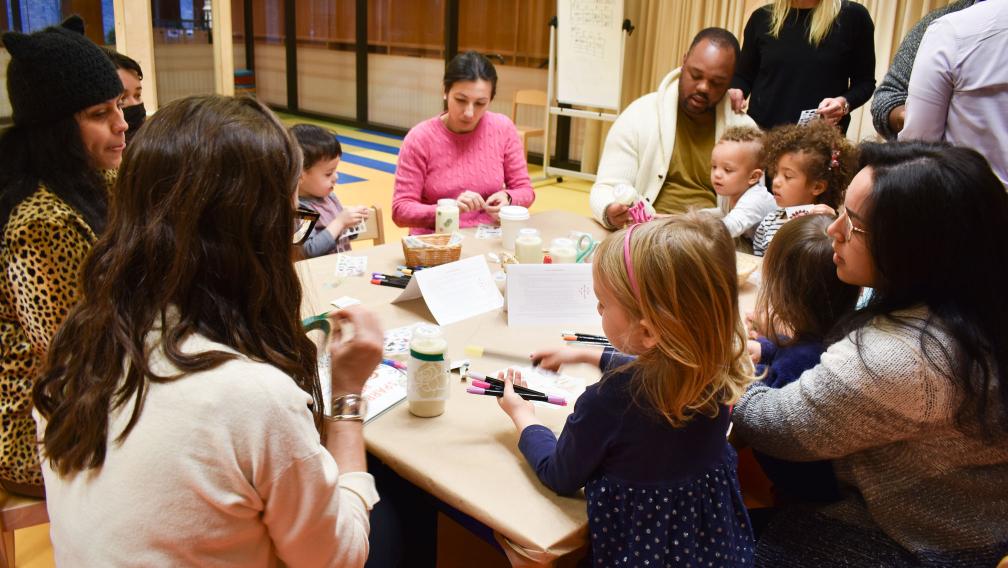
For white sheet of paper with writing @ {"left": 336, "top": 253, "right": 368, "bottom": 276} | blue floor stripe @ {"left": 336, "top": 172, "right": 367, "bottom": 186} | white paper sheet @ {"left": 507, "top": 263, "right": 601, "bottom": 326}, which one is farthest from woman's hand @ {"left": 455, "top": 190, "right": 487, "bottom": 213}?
blue floor stripe @ {"left": 336, "top": 172, "right": 367, "bottom": 186}

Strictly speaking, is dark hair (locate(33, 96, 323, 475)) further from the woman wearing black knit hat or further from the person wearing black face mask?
the person wearing black face mask

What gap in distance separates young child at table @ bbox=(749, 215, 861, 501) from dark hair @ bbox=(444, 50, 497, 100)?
155 centimetres

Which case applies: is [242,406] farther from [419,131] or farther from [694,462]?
[419,131]

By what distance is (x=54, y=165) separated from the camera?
149 cm

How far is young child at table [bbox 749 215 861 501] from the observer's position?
1502 millimetres

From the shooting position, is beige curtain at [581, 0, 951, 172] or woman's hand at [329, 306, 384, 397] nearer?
woman's hand at [329, 306, 384, 397]

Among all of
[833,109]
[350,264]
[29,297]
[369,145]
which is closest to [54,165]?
[29,297]

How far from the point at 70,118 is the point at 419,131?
1.58m

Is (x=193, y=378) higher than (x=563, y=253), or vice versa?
(x=193, y=378)

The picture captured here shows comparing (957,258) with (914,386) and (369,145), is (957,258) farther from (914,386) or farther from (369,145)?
(369,145)

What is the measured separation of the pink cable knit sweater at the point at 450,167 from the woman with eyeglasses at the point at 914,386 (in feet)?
5.77

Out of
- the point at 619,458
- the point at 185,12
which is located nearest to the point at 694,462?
the point at 619,458

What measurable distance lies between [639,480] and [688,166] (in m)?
2.25

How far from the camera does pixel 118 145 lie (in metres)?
1.63
